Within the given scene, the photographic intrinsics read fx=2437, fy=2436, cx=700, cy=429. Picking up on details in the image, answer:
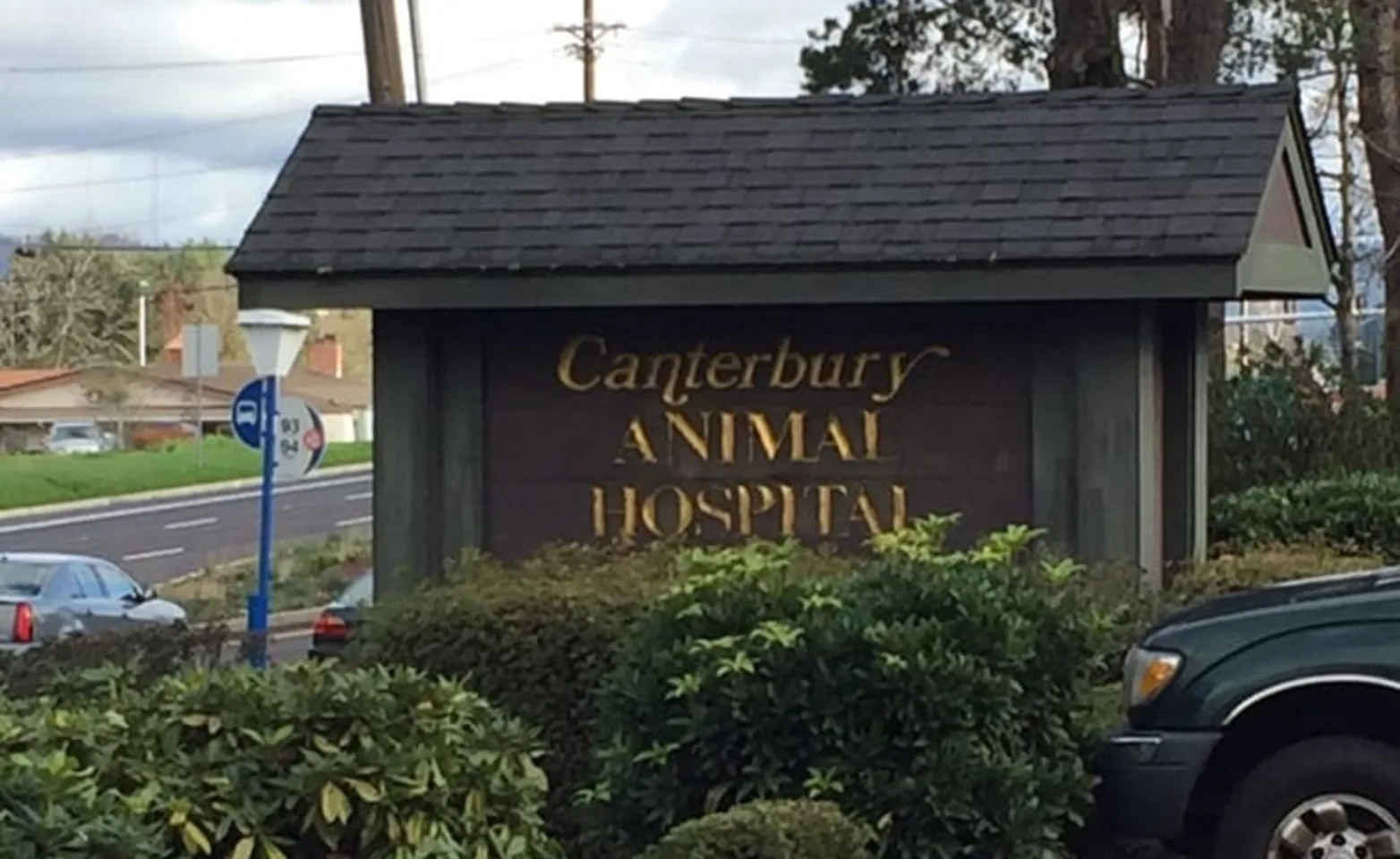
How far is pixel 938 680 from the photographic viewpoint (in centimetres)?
797

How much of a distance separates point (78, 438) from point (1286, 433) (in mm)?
70889

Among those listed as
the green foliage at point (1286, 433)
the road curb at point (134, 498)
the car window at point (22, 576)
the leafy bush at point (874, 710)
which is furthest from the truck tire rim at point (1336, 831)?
the road curb at point (134, 498)

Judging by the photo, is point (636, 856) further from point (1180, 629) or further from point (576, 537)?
point (576, 537)

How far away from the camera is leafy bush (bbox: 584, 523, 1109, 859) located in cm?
797

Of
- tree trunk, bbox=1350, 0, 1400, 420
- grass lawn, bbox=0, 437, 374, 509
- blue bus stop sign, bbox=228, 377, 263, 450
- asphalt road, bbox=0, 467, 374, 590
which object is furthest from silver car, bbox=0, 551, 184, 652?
grass lawn, bbox=0, 437, 374, 509

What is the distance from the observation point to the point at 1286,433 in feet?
67.2

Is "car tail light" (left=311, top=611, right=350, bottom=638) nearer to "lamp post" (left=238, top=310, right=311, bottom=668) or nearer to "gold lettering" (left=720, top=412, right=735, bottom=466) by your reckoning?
"lamp post" (left=238, top=310, right=311, bottom=668)

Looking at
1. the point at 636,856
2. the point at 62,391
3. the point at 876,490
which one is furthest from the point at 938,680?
the point at 62,391

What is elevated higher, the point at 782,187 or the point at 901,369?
the point at 782,187

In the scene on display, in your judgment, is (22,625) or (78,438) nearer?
(22,625)

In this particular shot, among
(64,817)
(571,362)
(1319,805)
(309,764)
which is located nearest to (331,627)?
(571,362)

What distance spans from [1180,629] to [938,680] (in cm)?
91

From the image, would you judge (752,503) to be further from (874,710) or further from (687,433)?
(874,710)

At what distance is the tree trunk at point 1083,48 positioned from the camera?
59.5 ft
